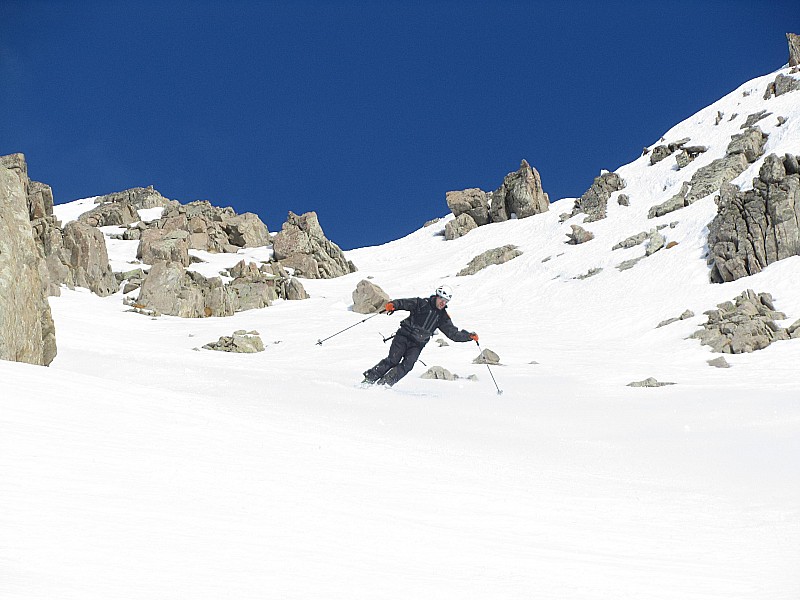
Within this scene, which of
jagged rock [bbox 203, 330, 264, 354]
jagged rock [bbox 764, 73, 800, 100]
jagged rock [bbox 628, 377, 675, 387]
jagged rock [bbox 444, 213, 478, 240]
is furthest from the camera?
jagged rock [bbox 444, 213, 478, 240]

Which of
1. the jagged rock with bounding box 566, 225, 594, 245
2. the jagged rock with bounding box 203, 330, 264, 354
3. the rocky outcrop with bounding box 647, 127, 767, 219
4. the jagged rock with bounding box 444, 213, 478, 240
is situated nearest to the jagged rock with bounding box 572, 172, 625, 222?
the jagged rock with bounding box 566, 225, 594, 245

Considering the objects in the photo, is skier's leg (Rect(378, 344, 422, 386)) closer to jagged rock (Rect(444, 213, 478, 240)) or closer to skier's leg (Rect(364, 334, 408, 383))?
skier's leg (Rect(364, 334, 408, 383))

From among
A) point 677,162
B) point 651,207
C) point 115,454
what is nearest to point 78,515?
point 115,454

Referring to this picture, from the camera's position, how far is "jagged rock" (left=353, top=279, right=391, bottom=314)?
36.7 m

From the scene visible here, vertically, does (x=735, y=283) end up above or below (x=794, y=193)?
below

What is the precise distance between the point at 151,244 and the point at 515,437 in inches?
1961

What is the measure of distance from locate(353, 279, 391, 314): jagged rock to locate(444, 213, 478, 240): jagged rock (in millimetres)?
34699

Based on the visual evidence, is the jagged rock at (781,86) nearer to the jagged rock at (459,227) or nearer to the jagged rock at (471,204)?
the jagged rock at (471,204)

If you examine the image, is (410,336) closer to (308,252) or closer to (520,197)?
(308,252)

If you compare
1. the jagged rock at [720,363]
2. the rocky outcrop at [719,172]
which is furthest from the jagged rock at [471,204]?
the jagged rock at [720,363]

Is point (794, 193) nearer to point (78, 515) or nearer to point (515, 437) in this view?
point (515, 437)

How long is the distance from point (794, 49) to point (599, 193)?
2782 cm

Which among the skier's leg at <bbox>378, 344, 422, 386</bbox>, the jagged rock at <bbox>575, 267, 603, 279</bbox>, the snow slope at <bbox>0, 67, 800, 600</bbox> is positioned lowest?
the snow slope at <bbox>0, 67, 800, 600</bbox>

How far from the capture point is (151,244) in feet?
169
